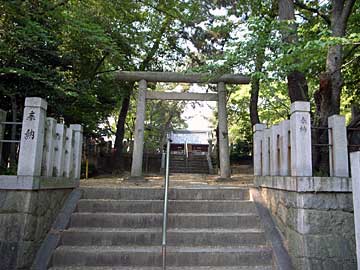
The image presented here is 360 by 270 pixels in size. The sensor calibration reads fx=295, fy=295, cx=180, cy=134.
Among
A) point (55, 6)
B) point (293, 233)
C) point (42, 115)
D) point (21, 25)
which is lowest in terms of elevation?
point (293, 233)

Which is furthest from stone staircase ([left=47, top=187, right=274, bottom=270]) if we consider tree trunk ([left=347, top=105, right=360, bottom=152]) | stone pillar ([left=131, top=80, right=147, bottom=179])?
stone pillar ([left=131, top=80, right=147, bottom=179])

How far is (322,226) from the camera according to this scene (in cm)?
357

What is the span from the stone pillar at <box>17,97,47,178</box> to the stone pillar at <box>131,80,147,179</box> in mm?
5420

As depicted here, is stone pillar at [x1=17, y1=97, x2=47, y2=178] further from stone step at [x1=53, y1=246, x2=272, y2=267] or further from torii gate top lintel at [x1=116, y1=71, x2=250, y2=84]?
torii gate top lintel at [x1=116, y1=71, x2=250, y2=84]

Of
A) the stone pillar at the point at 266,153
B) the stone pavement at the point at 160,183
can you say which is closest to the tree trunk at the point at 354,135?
the stone pillar at the point at 266,153

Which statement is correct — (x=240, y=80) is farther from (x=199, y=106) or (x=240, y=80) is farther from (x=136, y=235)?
(x=199, y=106)

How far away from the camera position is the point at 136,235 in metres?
4.18

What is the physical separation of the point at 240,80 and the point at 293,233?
6583mm

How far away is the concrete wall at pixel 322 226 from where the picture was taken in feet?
11.5

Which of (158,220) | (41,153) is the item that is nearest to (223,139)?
(158,220)

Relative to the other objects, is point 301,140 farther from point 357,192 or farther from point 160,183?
point 160,183

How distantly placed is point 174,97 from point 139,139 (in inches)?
77.2

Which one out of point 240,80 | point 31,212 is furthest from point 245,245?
point 240,80

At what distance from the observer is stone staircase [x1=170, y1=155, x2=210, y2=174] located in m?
15.6
